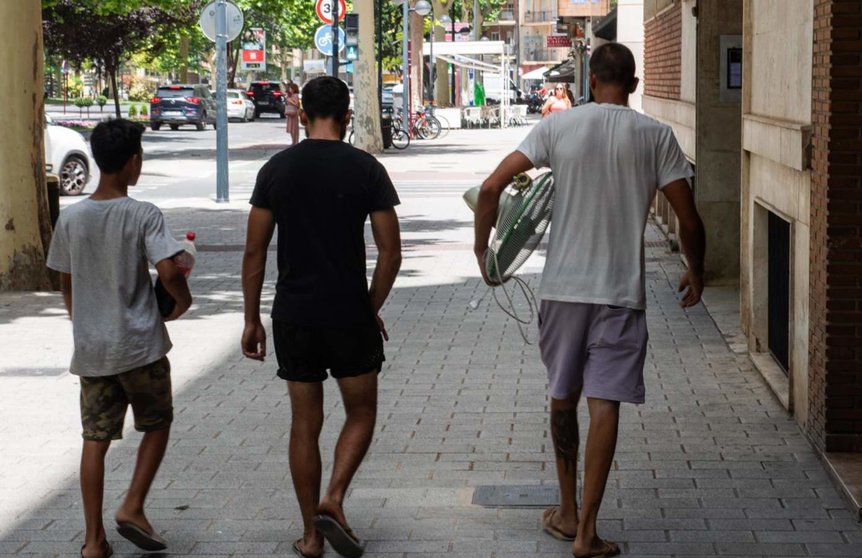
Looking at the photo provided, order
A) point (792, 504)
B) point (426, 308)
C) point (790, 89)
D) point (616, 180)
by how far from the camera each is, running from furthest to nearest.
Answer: point (426, 308) < point (790, 89) < point (792, 504) < point (616, 180)

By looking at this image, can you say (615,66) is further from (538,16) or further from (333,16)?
(538,16)

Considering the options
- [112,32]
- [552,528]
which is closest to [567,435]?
[552,528]

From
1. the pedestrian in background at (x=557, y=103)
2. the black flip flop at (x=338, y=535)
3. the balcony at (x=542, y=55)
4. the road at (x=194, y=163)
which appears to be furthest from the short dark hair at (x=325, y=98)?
the balcony at (x=542, y=55)

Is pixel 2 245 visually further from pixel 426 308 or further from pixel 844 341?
pixel 844 341

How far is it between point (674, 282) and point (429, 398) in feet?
17.9

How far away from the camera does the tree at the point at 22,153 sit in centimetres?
1309

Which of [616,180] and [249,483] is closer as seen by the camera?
[616,180]

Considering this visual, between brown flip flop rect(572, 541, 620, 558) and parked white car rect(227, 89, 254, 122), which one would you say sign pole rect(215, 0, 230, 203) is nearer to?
brown flip flop rect(572, 541, 620, 558)

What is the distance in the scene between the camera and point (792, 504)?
243 inches

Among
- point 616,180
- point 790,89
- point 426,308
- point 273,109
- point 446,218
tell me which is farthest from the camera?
point 273,109

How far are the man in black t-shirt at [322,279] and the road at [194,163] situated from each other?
17.6m

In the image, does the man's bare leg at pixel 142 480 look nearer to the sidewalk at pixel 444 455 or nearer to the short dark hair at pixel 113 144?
the sidewalk at pixel 444 455

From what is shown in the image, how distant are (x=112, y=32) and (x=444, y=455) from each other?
179 feet

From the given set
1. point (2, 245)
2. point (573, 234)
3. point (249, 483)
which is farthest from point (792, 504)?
point (2, 245)
